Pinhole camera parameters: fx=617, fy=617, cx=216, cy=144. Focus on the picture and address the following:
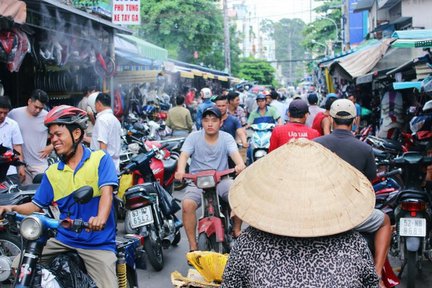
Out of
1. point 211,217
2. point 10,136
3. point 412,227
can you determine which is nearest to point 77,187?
point 211,217

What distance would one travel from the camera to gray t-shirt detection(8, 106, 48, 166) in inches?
313

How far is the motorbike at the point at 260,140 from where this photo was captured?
33.2 feet

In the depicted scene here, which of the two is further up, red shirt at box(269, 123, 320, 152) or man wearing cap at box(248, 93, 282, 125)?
man wearing cap at box(248, 93, 282, 125)

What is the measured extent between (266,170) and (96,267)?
1.88 metres

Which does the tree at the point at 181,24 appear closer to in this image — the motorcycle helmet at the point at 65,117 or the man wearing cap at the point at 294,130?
the man wearing cap at the point at 294,130

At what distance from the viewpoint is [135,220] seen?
6.60 meters

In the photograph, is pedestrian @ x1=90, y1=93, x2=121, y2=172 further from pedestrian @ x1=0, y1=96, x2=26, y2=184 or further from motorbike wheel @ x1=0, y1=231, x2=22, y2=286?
motorbike wheel @ x1=0, y1=231, x2=22, y2=286

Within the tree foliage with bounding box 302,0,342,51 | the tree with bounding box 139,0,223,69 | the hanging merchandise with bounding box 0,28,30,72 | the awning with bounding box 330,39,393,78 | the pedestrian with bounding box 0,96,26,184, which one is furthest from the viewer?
the tree foliage with bounding box 302,0,342,51

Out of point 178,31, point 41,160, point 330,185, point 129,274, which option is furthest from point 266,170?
point 178,31

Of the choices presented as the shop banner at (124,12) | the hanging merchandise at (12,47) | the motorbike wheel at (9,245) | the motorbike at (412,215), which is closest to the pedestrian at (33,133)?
the hanging merchandise at (12,47)

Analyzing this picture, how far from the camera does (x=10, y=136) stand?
744 cm

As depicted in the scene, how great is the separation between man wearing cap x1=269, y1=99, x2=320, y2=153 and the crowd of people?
1 centimetres

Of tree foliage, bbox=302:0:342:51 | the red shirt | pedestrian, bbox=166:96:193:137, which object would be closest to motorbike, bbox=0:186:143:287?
the red shirt

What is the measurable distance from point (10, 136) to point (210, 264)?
443cm
